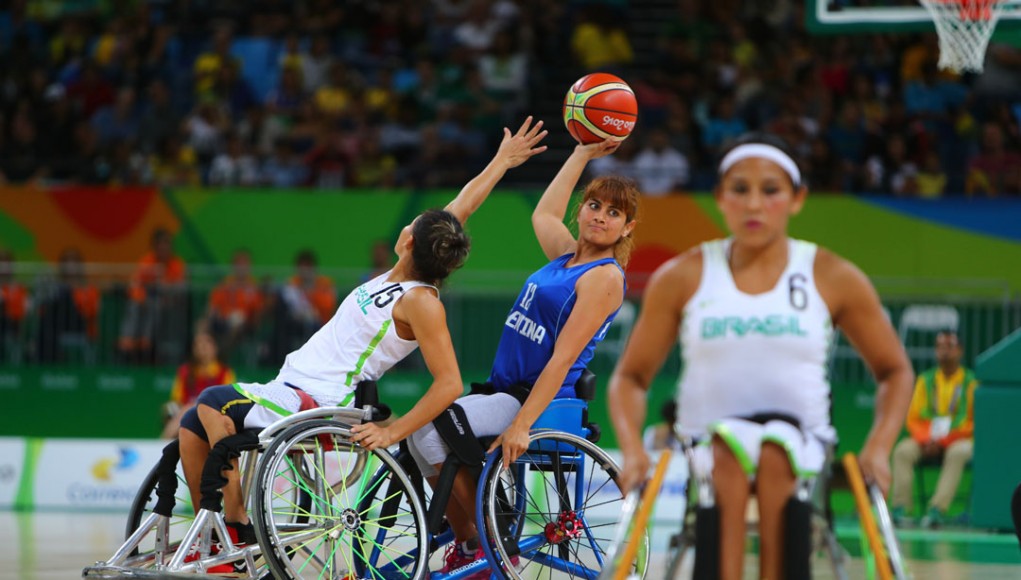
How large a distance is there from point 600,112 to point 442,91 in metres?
10.6

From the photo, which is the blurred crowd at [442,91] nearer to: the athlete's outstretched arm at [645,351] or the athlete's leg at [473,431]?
the athlete's leg at [473,431]

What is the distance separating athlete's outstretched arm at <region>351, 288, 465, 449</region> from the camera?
6004 millimetres

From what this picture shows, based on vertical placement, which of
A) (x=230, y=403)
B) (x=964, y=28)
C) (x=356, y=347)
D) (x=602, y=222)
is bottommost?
(x=230, y=403)

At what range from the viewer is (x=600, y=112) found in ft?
21.9

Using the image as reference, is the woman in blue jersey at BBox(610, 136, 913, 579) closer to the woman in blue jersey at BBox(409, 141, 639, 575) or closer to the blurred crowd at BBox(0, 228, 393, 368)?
the woman in blue jersey at BBox(409, 141, 639, 575)

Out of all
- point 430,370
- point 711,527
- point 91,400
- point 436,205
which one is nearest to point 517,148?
point 430,370

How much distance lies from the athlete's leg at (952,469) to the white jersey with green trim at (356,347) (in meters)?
6.74

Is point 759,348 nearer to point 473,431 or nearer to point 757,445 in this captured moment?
point 757,445

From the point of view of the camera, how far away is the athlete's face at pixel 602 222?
20.8ft

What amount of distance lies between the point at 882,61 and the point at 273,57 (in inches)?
277

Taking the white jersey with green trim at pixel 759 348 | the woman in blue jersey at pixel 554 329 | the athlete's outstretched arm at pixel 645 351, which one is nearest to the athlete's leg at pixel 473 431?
the woman in blue jersey at pixel 554 329

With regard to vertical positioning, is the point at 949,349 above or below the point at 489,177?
below

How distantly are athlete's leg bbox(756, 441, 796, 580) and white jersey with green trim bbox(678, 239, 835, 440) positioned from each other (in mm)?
177

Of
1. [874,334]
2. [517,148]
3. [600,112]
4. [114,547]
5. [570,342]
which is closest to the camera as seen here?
[874,334]
